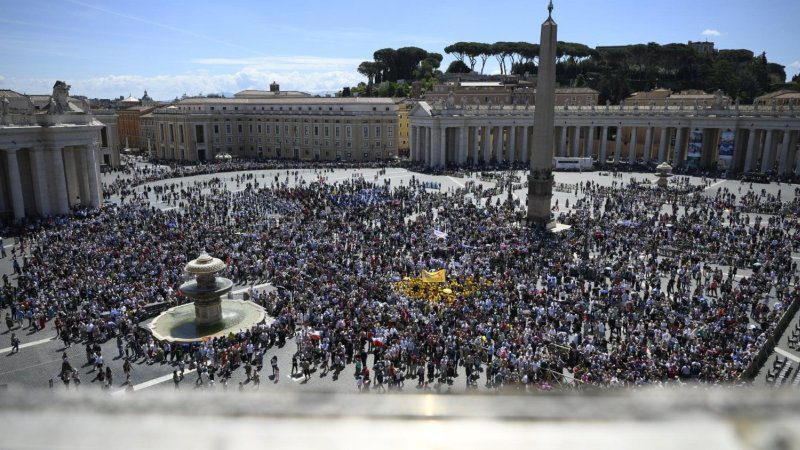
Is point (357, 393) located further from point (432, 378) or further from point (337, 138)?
point (337, 138)

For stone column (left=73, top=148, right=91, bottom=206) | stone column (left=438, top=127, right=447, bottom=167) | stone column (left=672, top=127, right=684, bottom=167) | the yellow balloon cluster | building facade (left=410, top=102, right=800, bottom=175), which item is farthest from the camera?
stone column (left=438, top=127, right=447, bottom=167)

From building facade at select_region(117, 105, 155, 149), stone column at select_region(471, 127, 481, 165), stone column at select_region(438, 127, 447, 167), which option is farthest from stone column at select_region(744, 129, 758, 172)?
building facade at select_region(117, 105, 155, 149)

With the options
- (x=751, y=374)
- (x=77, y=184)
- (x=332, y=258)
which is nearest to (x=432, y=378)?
(x=751, y=374)

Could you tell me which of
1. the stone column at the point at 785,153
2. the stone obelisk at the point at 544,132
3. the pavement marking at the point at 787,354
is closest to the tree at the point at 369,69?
the stone column at the point at 785,153

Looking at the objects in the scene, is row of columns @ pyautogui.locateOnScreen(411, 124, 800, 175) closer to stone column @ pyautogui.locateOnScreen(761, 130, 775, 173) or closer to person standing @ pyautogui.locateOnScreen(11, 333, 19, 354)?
stone column @ pyautogui.locateOnScreen(761, 130, 775, 173)

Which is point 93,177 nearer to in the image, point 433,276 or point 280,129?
point 433,276

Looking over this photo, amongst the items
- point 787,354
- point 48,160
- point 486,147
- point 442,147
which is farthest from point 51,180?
point 486,147

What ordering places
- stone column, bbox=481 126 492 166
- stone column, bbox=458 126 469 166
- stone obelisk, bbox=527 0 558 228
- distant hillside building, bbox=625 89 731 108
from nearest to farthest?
stone obelisk, bbox=527 0 558 228, stone column, bbox=458 126 469 166, stone column, bbox=481 126 492 166, distant hillside building, bbox=625 89 731 108


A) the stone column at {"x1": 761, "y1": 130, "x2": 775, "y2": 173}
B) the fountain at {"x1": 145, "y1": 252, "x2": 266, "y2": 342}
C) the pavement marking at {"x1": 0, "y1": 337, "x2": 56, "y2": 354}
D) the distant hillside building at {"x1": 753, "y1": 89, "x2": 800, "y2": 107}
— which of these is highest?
the distant hillside building at {"x1": 753, "y1": 89, "x2": 800, "y2": 107}
